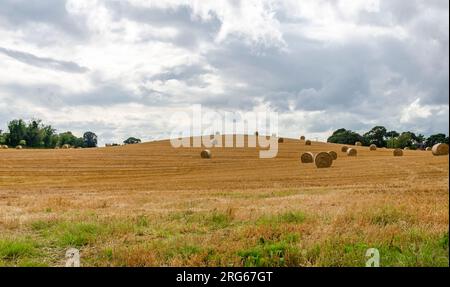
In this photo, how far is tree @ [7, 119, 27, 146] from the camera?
119838 millimetres

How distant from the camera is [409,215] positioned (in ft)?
37.6

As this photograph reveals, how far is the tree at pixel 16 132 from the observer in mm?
119838

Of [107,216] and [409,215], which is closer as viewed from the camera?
[409,215]

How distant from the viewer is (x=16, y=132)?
12169 cm

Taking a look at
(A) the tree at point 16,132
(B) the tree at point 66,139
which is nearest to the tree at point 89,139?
(B) the tree at point 66,139

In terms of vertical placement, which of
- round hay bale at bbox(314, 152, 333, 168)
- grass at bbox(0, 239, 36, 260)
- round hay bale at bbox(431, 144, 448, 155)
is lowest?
grass at bbox(0, 239, 36, 260)

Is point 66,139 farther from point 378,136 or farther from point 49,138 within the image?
point 378,136

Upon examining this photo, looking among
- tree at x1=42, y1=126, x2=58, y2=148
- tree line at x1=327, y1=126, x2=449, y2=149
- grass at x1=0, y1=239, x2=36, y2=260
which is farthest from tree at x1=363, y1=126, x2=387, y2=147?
grass at x1=0, y1=239, x2=36, y2=260

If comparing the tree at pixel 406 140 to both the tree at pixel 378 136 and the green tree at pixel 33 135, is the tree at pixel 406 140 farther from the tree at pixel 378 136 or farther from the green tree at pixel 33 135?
the green tree at pixel 33 135

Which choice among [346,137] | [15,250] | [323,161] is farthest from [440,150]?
[346,137]

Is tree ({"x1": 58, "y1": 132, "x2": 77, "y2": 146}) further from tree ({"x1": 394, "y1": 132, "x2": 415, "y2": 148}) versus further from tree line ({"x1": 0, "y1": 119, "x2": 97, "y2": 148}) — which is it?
tree ({"x1": 394, "y1": 132, "x2": 415, "y2": 148})
